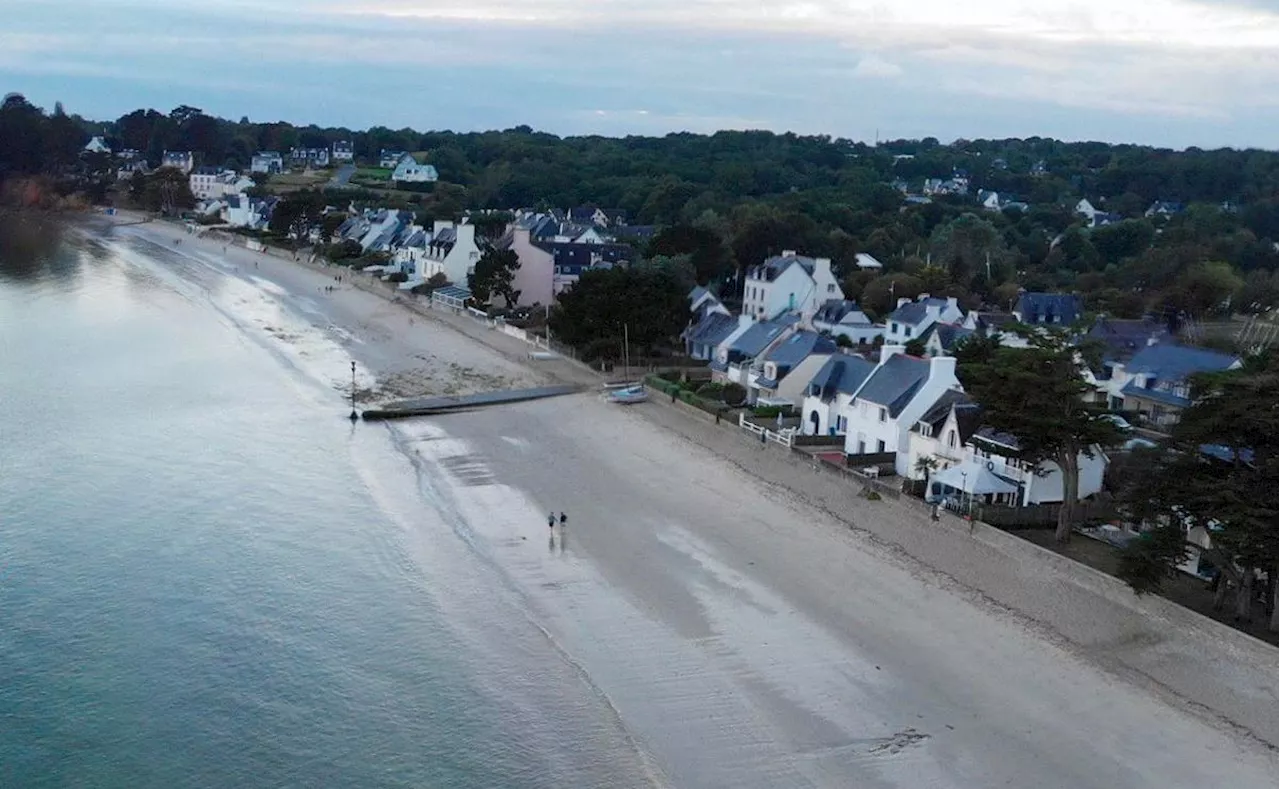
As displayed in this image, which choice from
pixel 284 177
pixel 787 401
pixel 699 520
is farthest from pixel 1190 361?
pixel 284 177

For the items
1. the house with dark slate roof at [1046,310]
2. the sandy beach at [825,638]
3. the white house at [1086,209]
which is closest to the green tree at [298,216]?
the house with dark slate roof at [1046,310]

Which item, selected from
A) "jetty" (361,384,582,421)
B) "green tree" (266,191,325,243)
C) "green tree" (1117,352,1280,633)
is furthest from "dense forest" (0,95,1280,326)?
"green tree" (1117,352,1280,633)

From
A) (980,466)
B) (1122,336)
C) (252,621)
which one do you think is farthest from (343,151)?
(252,621)

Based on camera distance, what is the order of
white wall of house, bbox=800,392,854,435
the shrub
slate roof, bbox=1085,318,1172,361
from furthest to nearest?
1. slate roof, bbox=1085,318,1172,361
2. the shrub
3. white wall of house, bbox=800,392,854,435

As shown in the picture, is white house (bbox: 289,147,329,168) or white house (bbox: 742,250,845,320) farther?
white house (bbox: 289,147,329,168)

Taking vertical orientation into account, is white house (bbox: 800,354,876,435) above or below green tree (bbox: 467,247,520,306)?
below

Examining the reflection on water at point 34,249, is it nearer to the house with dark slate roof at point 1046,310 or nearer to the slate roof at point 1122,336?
the house with dark slate roof at point 1046,310

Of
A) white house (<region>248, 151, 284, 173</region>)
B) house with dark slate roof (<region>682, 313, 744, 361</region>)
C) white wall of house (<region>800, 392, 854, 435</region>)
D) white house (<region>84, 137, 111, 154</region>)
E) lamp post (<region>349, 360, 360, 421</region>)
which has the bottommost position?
lamp post (<region>349, 360, 360, 421</region>)

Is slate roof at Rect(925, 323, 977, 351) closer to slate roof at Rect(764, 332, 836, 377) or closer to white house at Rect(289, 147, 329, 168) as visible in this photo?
slate roof at Rect(764, 332, 836, 377)

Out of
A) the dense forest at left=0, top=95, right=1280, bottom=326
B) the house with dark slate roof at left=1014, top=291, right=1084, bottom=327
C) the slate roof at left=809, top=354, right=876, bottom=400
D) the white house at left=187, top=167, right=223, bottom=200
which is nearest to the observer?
the slate roof at left=809, top=354, right=876, bottom=400
